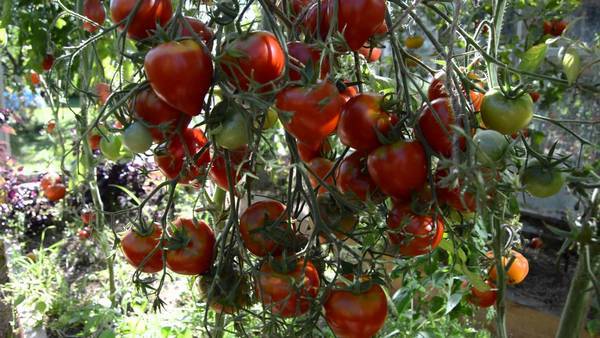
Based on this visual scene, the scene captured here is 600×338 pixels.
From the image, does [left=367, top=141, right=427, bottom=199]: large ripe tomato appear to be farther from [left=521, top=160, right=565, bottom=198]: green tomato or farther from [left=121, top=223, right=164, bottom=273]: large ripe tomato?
[left=121, top=223, right=164, bottom=273]: large ripe tomato

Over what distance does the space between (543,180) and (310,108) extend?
0.19m

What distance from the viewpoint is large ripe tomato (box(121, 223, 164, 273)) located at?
534 mm

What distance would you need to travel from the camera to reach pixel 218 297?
20.1 inches

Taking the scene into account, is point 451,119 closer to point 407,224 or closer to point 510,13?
point 407,224

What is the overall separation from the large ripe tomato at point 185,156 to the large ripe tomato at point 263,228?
0.22 feet

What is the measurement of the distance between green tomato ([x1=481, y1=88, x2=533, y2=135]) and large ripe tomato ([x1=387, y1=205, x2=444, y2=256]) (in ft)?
0.30

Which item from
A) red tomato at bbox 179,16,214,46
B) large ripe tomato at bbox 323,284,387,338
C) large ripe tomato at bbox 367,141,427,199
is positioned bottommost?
large ripe tomato at bbox 323,284,387,338

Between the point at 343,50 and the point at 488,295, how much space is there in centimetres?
72

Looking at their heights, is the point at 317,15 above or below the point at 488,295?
above

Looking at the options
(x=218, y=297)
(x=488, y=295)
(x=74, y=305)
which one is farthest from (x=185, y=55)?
(x=74, y=305)

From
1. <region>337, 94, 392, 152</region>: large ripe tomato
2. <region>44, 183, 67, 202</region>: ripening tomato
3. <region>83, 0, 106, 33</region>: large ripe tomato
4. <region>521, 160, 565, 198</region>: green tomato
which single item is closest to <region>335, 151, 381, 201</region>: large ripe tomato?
<region>337, 94, 392, 152</region>: large ripe tomato

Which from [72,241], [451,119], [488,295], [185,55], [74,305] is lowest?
[488,295]

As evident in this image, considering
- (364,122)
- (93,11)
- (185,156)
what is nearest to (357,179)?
(364,122)

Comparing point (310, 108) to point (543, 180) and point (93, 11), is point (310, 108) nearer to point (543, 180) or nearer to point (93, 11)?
point (543, 180)
